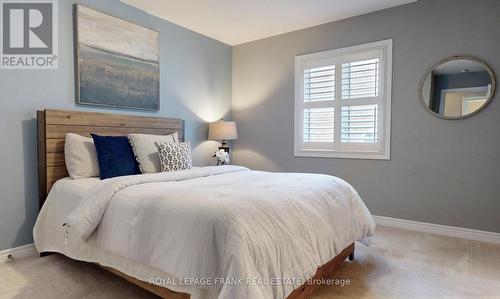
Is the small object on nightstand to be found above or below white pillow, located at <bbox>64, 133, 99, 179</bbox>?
above

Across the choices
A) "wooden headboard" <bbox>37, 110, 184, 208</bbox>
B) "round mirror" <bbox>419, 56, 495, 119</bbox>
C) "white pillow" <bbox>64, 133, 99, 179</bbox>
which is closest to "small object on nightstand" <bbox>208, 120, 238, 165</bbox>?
"wooden headboard" <bbox>37, 110, 184, 208</bbox>

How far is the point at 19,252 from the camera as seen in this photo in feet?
8.32

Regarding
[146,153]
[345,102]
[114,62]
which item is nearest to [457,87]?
[345,102]

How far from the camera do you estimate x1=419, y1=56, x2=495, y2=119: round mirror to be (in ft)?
9.61

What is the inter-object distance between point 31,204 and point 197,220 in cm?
205

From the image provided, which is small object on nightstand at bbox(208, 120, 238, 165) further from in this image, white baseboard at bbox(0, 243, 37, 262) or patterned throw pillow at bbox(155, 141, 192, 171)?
white baseboard at bbox(0, 243, 37, 262)

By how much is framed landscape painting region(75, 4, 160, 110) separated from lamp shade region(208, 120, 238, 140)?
848 millimetres

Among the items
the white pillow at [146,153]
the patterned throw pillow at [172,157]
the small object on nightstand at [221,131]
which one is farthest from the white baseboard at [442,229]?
the white pillow at [146,153]

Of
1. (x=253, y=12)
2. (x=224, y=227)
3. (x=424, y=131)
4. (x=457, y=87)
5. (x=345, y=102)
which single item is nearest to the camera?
(x=224, y=227)

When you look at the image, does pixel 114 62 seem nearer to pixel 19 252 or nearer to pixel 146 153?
pixel 146 153

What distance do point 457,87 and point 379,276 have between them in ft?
7.12

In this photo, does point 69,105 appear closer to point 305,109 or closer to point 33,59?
point 33,59

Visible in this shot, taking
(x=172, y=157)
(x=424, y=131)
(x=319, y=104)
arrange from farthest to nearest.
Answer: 1. (x=319, y=104)
2. (x=424, y=131)
3. (x=172, y=157)

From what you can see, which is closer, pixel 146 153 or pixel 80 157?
pixel 80 157
